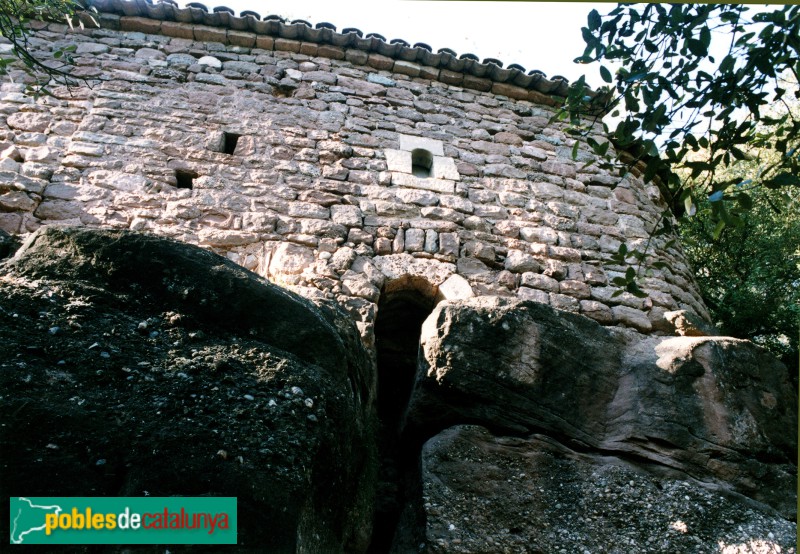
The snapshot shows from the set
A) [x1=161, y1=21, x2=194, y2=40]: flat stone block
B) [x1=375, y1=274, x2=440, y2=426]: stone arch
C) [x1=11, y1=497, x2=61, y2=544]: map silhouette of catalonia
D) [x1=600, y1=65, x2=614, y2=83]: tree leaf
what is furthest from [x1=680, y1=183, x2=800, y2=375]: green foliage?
[x1=11, y1=497, x2=61, y2=544]: map silhouette of catalonia

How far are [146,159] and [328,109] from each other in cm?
146

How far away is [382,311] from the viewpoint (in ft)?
14.6

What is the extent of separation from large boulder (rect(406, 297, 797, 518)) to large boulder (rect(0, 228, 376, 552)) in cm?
58

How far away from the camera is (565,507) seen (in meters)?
2.92

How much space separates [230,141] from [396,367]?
2.09m

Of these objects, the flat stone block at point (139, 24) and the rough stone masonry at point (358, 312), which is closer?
the rough stone masonry at point (358, 312)

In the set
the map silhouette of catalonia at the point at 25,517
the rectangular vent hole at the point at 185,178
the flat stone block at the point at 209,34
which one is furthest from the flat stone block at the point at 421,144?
the map silhouette of catalonia at the point at 25,517

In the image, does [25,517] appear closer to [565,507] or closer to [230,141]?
[565,507]

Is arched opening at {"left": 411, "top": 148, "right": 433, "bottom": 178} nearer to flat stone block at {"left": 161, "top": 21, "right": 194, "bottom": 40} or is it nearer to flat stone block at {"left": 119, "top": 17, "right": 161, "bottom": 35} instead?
flat stone block at {"left": 161, "top": 21, "right": 194, "bottom": 40}

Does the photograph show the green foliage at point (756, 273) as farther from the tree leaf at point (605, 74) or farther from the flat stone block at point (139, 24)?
the flat stone block at point (139, 24)

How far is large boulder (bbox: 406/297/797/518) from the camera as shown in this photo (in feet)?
10.6

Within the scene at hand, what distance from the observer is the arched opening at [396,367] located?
343 centimetres

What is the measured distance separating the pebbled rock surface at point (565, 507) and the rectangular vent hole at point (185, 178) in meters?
2.66

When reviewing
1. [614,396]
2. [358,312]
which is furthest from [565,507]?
[358,312]
